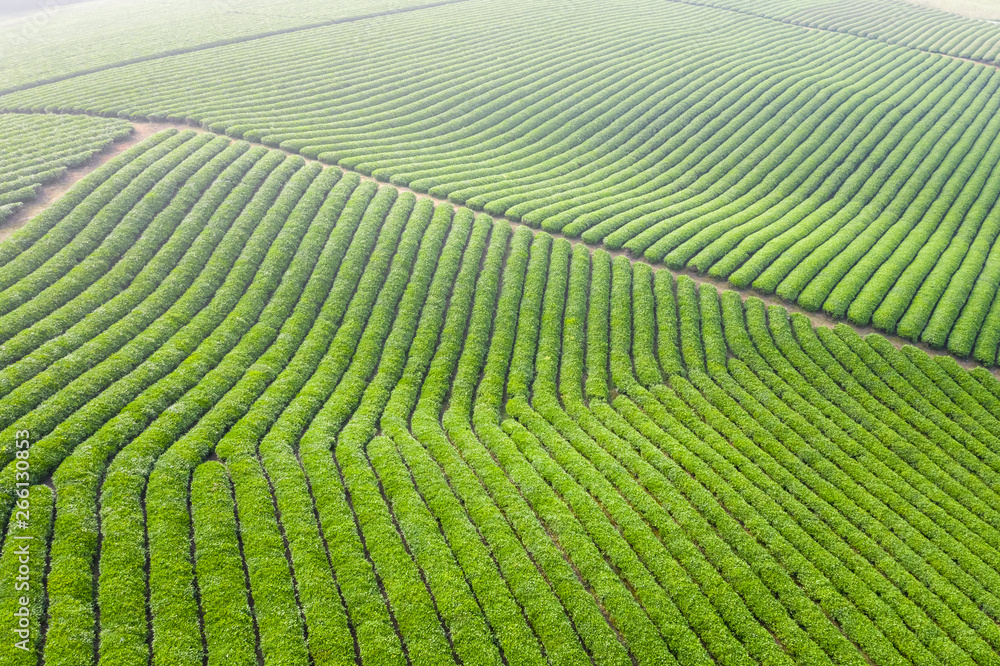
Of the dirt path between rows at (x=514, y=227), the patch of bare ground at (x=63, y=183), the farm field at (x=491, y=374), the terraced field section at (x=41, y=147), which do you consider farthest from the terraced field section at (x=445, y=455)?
the terraced field section at (x=41, y=147)

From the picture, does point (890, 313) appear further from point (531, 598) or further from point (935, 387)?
point (531, 598)

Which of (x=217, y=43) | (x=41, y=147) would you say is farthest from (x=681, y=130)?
(x=217, y=43)

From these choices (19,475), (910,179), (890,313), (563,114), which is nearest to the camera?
(19,475)

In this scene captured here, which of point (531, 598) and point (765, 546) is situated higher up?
point (531, 598)


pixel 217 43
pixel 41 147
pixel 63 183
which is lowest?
pixel 63 183

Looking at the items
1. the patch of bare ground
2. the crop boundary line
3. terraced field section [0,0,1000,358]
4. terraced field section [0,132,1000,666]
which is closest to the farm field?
terraced field section [0,132,1000,666]

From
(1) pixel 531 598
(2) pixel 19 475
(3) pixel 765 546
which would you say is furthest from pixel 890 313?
(2) pixel 19 475

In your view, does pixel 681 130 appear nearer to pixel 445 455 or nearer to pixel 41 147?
pixel 445 455
